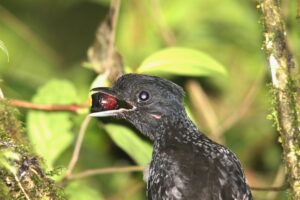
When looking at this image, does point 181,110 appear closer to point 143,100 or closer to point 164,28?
point 143,100

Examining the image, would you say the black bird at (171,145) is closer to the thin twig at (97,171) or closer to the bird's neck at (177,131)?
the bird's neck at (177,131)

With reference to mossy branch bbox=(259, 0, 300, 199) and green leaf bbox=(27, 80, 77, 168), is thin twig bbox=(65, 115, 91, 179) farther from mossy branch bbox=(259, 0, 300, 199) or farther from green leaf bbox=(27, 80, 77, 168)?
mossy branch bbox=(259, 0, 300, 199)

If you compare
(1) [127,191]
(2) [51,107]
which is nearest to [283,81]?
(2) [51,107]

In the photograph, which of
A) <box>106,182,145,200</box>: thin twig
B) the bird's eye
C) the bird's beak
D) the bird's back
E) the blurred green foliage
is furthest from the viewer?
the blurred green foliage

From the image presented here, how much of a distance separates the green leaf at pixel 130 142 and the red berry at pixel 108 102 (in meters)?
0.15

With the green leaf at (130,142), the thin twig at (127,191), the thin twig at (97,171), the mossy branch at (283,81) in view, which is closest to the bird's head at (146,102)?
the green leaf at (130,142)

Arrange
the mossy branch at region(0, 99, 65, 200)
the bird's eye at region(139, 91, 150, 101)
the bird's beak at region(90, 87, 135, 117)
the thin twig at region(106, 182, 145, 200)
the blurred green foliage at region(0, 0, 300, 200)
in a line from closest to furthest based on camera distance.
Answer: the mossy branch at region(0, 99, 65, 200) → the bird's beak at region(90, 87, 135, 117) → the bird's eye at region(139, 91, 150, 101) → the thin twig at region(106, 182, 145, 200) → the blurred green foliage at region(0, 0, 300, 200)

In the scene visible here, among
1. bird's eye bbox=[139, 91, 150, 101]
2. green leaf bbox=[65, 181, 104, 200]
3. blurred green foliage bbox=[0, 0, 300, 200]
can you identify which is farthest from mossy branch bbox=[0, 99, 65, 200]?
blurred green foliage bbox=[0, 0, 300, 200]

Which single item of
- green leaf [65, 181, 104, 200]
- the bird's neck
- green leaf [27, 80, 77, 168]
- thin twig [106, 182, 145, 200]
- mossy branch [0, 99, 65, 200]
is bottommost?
thin twig [106, 182, 145, 200]

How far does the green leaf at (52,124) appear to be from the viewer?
5414mm

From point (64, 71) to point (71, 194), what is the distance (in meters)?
4.36

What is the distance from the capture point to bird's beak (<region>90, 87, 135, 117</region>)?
206 inches

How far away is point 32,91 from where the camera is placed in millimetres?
7574

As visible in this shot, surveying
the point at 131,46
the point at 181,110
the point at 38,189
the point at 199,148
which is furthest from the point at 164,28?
the point at 38,189
